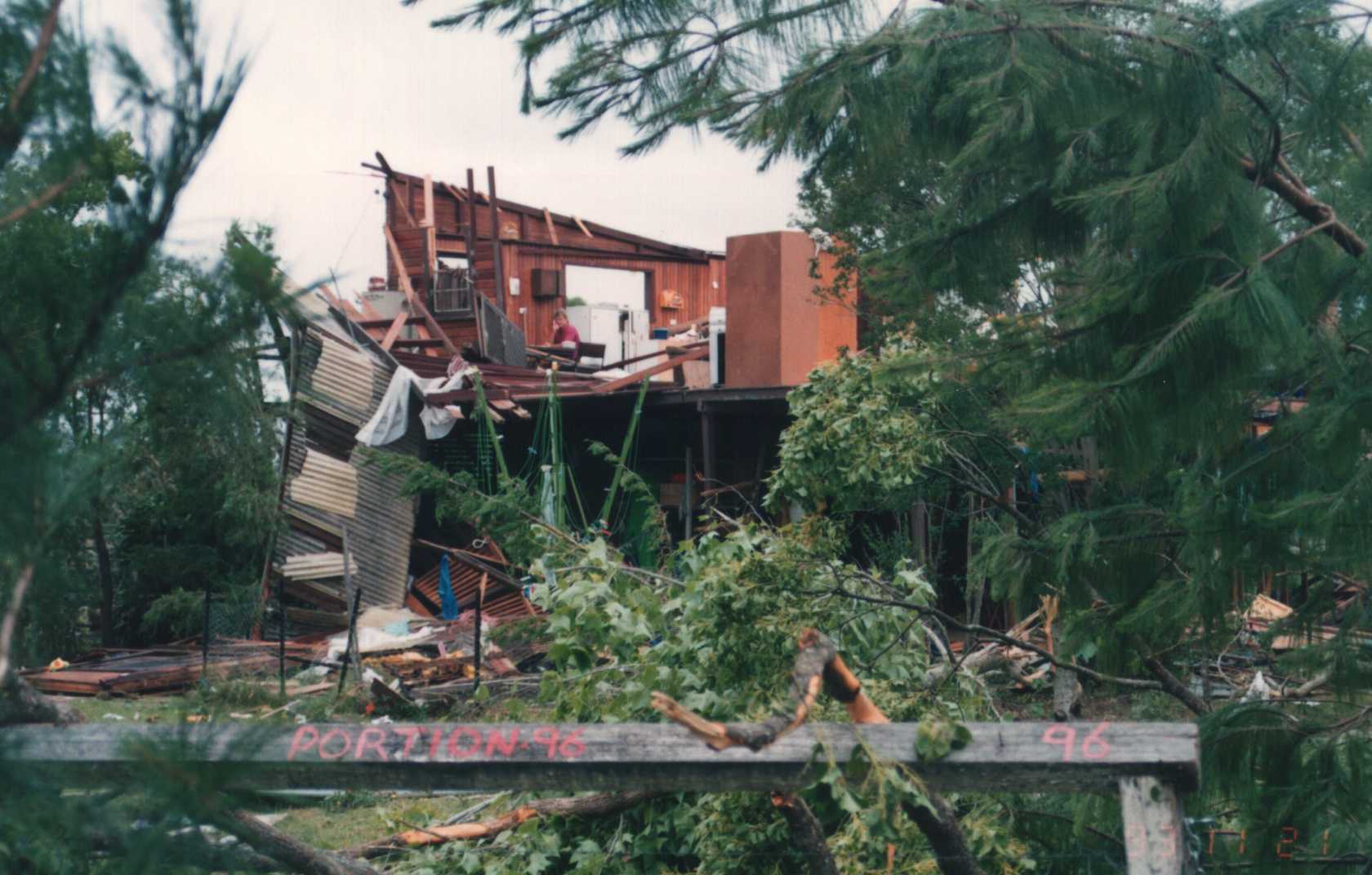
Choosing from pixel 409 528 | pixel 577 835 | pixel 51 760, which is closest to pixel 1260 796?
pixel 577 835

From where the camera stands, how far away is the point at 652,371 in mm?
14312

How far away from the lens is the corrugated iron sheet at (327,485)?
14.4 metres

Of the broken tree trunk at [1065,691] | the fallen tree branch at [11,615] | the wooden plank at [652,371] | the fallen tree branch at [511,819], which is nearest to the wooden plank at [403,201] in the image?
the wooden plank at [652,371]

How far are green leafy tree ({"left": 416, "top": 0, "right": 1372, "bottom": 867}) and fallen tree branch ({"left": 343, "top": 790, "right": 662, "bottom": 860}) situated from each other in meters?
2.24

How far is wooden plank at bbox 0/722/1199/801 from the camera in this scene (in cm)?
302

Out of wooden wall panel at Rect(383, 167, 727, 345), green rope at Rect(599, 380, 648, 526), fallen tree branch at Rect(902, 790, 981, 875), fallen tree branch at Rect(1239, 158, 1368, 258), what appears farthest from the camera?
wooden wall panel at Rect(383, 167, 727, 345)

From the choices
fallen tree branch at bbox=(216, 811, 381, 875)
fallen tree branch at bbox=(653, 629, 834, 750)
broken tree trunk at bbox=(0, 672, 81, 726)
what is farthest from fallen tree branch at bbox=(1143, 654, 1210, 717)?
broken tree trunk at bbox=(0, 672, 81, 726)

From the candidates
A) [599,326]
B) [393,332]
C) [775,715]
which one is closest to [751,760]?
[775,715]

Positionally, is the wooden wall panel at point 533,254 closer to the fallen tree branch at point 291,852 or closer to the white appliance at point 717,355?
the white appliance at point 717,355

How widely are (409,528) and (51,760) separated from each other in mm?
13460

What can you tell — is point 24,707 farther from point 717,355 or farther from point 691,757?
point 717,355

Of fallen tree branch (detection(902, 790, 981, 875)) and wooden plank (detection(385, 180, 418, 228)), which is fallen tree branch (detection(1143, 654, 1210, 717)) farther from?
wooden plank (detection(385, 180, 418, 228))

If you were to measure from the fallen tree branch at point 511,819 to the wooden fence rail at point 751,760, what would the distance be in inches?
93.5

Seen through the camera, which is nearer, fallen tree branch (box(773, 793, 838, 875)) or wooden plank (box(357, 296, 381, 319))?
fallen tree branch (box(773, 793, 838, 875))
